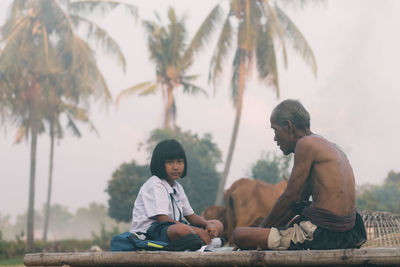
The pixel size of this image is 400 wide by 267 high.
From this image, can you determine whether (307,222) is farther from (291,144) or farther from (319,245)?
(291,144)

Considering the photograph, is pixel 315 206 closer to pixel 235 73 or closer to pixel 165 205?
pixel 165 205

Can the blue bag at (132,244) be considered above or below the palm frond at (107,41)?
below

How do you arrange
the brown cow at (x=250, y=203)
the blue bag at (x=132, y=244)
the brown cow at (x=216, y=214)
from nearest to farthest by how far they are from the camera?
1. the blue bag at (x=132, y=244)
2. the brown cow at (x=250, y=203)
3. the brown cow at (x=216, y=214)

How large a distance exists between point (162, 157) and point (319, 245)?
1.17m

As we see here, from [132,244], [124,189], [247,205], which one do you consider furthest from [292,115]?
[124,189]

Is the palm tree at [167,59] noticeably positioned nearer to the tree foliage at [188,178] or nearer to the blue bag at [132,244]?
the tree foliage at [188,178]

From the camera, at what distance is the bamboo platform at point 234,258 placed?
2383 mm

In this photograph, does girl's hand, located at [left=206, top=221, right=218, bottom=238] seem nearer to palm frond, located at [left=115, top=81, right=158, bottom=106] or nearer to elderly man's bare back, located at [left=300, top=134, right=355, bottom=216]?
elderly man's bare back, located at [left=300, top=134, right=355, bottom=216]

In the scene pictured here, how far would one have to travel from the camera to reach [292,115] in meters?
3.06

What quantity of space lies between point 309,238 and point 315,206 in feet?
0.57

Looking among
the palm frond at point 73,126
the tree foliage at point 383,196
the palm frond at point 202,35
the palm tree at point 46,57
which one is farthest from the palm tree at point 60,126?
the tree foliage at point 383,196

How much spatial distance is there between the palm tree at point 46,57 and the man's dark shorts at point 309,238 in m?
18.9

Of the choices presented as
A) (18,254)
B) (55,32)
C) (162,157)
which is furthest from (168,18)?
(162,157)

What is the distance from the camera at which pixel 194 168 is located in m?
28.2
